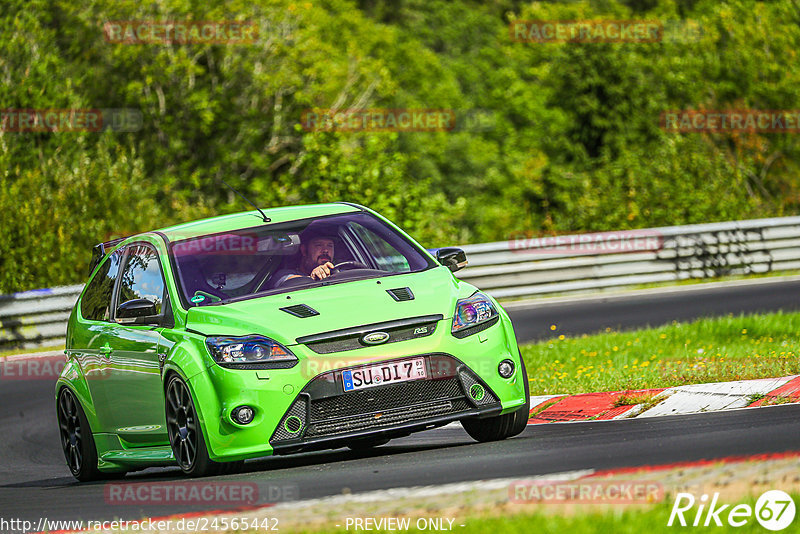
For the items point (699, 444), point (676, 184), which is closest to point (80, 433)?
point (699, 444)

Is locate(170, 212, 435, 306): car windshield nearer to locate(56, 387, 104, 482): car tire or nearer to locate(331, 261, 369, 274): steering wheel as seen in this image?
locate(331, 261, 369, 274): steering wheel

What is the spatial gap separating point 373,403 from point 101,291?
2.81 m

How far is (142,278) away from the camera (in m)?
8.55

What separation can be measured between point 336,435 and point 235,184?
33.9m

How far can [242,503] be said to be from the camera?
20.4ft

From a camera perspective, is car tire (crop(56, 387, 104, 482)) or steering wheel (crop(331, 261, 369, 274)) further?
car tire (crop(56, 387, 104, 482))

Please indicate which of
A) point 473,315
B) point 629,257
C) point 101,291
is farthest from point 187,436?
point 629,257

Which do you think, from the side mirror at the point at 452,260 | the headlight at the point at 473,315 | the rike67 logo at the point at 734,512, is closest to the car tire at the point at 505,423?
the headlight at the point at 473,315

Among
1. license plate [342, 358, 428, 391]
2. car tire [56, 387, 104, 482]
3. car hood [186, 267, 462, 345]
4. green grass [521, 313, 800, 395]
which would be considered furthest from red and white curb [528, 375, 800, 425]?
car tire [56, 387, 104, 482]

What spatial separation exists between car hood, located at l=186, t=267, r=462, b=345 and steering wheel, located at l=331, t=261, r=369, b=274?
0.50m

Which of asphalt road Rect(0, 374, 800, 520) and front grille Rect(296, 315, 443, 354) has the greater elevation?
front grille Rect(296, 315, 443, 354)

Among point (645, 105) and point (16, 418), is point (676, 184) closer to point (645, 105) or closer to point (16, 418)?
point (16, 418)

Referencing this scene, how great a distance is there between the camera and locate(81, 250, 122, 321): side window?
29.6 ft

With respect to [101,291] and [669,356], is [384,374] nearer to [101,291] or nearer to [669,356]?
[101,291]
